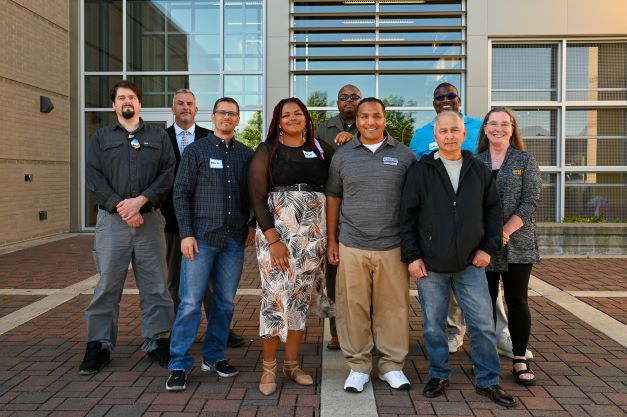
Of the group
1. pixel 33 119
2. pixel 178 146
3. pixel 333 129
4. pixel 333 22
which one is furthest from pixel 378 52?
pixel 178 146

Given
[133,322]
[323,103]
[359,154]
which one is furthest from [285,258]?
[323,103]

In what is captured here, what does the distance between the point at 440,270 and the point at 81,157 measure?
35.0ft

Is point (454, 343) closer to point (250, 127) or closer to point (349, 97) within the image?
point (349, 97)

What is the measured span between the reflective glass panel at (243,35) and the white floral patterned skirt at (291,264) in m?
8.95

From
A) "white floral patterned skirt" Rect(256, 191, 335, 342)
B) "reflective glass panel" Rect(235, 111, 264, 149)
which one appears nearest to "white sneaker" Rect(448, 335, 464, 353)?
"white floral patterned skirt" Rect(256, 191, 335, 342)

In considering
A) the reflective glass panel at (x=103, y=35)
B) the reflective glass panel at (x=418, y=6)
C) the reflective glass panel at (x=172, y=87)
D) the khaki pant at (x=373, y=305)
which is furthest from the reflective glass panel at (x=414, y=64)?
the khaki pant at (x=373, y=305)

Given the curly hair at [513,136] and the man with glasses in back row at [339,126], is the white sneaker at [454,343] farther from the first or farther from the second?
the curly hair at [513,136]

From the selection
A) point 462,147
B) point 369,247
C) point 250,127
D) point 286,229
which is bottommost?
point 369,247

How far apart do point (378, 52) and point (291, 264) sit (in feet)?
29.9

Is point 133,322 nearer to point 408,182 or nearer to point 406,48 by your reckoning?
point 408,182

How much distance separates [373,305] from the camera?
3.96 meters

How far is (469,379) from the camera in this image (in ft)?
13.3

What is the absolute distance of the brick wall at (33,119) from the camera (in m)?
10.4

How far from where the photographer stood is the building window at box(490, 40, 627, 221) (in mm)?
11938
